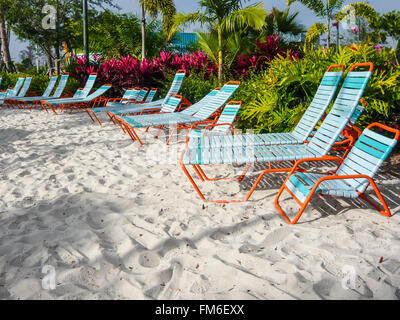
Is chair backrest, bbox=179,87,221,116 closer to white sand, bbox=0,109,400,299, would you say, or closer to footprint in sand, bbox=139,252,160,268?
white sand, bbox=0,109,400,299

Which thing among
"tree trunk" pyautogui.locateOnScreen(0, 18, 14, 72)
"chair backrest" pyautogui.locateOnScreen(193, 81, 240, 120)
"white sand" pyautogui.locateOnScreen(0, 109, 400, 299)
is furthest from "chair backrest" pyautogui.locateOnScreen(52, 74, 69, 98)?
"tree trunk" pyautogui.locateOnScreen(0, 18, 14, 72)

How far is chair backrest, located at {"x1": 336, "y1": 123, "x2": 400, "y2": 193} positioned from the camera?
112 inches

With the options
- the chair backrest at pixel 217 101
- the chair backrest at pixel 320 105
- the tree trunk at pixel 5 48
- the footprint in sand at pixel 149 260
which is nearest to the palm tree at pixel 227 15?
the chair backrest at pixel 217 101

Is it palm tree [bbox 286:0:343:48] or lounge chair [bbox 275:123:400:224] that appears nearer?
lounge chair [bbox 275:123:400:224]

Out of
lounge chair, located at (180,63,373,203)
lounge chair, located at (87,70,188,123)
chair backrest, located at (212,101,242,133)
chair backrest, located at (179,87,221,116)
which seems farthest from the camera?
lounge chair, located at (87,70,188,123)

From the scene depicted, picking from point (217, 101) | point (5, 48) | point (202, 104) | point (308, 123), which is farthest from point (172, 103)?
point (5, 48)

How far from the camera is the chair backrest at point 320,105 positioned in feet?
13.3

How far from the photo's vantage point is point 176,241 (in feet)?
8.59

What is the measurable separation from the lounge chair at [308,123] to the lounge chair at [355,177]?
2.80 feet

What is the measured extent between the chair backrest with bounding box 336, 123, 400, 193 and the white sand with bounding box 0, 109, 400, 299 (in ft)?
1.12

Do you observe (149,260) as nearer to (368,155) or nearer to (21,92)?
(368,155)

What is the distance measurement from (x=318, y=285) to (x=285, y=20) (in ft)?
50.9

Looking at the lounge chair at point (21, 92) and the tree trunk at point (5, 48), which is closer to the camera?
the lounge chair at point (21, 92)

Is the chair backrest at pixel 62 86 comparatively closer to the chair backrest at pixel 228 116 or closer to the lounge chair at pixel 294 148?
the chair backrest at pixel 228 116
